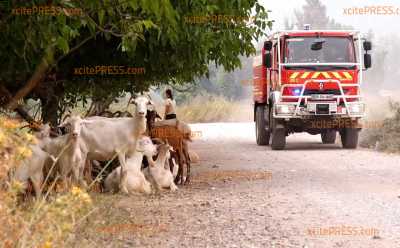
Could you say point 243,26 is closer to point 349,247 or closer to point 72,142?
point 72,142

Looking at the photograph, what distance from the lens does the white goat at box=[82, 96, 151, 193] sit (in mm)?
11430

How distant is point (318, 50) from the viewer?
2048 cm

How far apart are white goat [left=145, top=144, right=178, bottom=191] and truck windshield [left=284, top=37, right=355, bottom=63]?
8.62 m

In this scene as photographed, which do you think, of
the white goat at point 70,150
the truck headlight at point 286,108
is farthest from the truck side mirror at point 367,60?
the white goat at point 70,150

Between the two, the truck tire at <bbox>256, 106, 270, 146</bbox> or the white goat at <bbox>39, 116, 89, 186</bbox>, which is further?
the truck tire at <bbox>256, 106, 270, 146</bbox>

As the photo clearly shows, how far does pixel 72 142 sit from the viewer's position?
1012 cm

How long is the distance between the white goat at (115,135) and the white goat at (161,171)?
542 mm

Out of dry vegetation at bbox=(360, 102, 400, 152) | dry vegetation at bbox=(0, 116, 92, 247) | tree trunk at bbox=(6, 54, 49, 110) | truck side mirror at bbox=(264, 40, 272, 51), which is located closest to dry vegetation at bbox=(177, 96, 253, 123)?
dry vegetation at bbox=(360, 102, 400, 152)

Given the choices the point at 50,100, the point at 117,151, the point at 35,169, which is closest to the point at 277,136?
the point at 50,100

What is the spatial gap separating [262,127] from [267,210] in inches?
514

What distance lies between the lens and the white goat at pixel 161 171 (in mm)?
12164

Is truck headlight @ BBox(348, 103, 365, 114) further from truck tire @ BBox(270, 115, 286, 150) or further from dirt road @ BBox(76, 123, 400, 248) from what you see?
dirt road @ BBox(76, 123, 400, 248)

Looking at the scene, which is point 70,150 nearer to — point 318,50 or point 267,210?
point 267,210

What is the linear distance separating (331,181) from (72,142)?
194 inches
